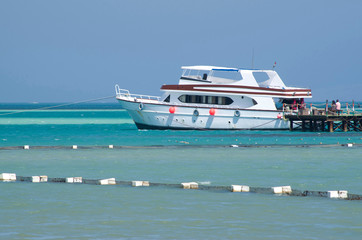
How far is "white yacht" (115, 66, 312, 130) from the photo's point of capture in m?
53.4

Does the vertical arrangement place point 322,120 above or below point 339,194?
above

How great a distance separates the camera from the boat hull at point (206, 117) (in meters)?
53.9

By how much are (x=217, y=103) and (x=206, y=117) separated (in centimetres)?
142

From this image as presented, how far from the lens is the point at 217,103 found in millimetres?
53812

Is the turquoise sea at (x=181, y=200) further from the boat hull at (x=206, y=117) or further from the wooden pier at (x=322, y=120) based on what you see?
the wooden pier at (x=322, y=120)

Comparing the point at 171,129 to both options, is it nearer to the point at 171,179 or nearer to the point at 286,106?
the point at 286,106

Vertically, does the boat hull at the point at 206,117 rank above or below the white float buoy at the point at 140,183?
above

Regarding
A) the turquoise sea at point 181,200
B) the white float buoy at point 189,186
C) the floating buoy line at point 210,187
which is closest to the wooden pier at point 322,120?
the turquoise sea at point 181,200

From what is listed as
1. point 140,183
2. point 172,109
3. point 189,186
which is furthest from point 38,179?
point 172,109

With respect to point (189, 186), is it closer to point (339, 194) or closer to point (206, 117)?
point (339, 194)

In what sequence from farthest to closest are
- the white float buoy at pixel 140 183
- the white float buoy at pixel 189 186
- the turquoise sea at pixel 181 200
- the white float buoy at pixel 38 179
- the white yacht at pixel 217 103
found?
the white yacht at pixel 217 103 → the white float buoy at pixel 38 179 → the white float buoy at pixel 140 183 → the white float buoy at pixel 189 186 → the turquoise sea at pixel 181 200

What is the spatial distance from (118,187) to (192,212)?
4814 millimetres

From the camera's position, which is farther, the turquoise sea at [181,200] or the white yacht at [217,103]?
the white yacht at [217,103]

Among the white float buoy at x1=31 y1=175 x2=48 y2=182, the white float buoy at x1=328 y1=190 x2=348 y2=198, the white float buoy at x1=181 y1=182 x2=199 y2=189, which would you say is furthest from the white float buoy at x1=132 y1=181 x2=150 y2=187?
the white float buoy at x1=328 y1=190 x2=348 y2=198
